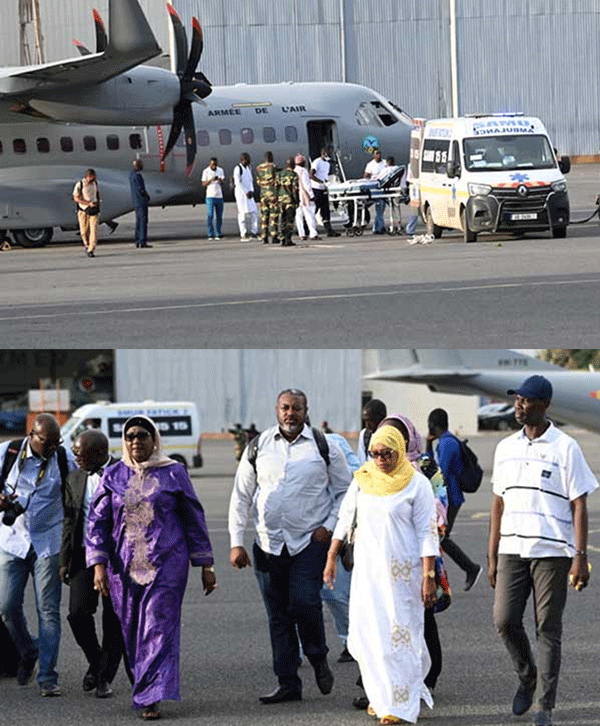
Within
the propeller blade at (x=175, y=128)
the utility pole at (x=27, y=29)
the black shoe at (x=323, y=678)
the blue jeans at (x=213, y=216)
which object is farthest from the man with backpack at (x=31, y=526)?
the utility pole at (x=27, y=29)

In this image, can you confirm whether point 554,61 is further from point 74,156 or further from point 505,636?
point 505,636

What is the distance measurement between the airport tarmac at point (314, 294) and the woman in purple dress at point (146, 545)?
710cm

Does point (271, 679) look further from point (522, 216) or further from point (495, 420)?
point (495, 420)

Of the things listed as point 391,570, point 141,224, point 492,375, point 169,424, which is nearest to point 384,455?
point 391,570

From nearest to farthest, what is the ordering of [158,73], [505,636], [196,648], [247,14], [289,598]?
[505,636], [289,598], [196,648], [158,73], [247,14]

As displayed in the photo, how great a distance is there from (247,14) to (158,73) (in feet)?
88.9

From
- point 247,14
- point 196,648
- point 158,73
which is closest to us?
point 196,648

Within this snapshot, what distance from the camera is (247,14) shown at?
2271 inches

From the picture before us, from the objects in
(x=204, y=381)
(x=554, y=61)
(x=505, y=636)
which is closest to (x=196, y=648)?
(x=505, y=636)

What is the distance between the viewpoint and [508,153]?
2733 cm

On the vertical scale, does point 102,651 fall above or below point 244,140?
below

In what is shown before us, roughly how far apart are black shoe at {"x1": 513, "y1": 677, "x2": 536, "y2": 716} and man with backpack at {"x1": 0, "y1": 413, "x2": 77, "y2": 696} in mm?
2693

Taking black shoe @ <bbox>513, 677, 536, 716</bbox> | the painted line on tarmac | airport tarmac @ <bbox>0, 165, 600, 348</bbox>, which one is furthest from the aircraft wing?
black shoe @ <bbox>513, 677, 536, 716</bbox>

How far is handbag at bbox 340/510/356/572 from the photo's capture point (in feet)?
28.1
